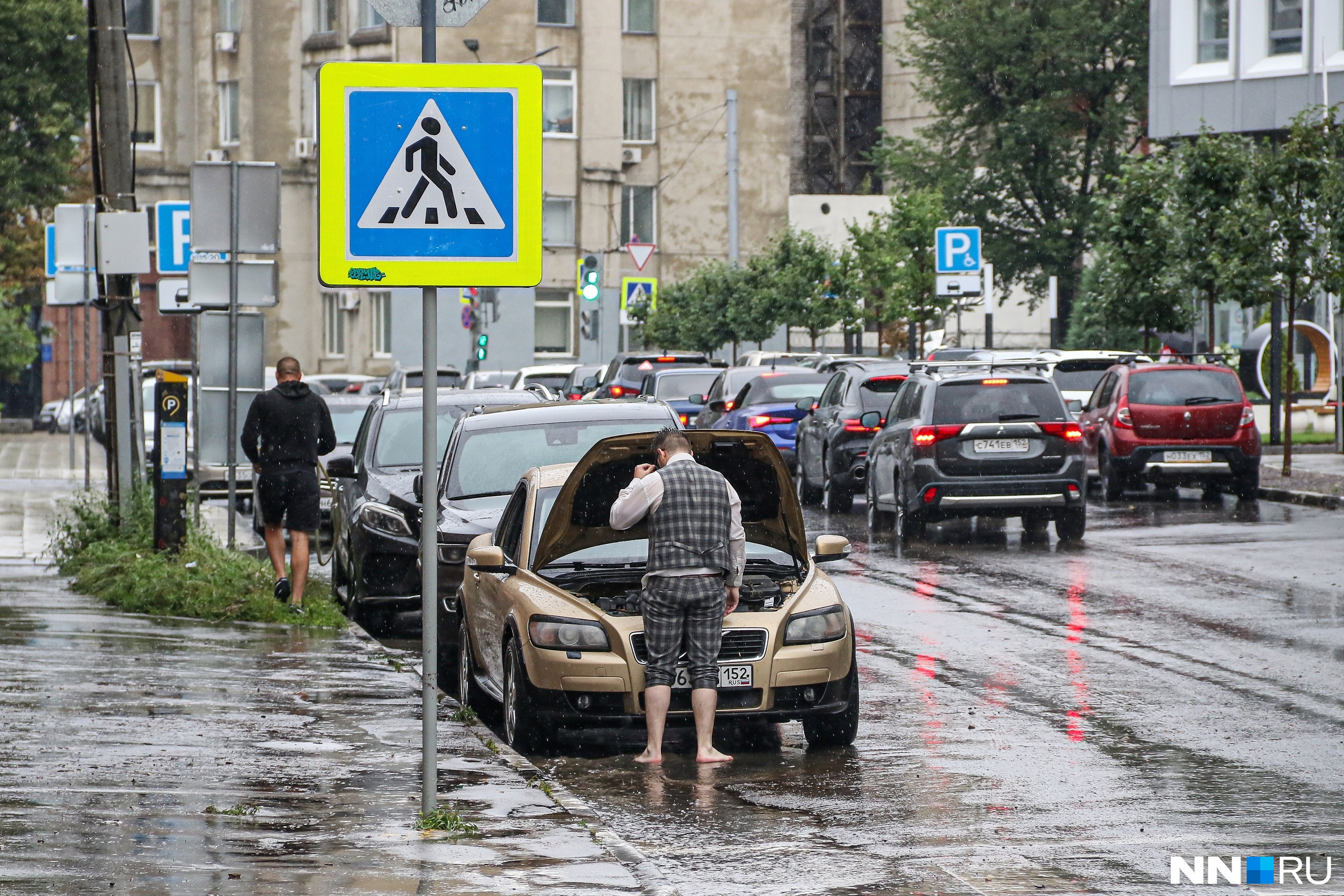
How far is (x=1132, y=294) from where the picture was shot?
35.1 m

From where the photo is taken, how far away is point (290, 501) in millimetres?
14914

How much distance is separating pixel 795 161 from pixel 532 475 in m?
75.9

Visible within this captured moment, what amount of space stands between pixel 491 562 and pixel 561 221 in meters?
53.6

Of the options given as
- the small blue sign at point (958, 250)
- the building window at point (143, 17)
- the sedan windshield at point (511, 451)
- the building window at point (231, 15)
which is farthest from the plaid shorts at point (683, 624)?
the building window at point (143, 17)

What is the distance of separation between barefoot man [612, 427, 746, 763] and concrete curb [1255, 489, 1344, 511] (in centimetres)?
1636

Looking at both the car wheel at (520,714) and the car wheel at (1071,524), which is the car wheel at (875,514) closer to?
the car wheel at (1071,524)

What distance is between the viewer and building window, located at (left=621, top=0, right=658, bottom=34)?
213ft

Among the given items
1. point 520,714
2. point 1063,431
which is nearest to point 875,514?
point 1063,431

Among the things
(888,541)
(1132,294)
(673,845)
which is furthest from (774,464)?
(1132,294)

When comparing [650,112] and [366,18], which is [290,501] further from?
[650,112]

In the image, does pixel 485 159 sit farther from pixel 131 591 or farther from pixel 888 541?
pixel 888 541

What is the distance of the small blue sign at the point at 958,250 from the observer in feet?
117

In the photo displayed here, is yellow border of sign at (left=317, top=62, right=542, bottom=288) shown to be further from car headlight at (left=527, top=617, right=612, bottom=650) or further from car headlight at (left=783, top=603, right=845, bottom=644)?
car headlight at (left=783, top=603, right=845, bottom=644)

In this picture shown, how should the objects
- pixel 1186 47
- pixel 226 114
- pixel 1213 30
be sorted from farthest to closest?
1. pixel 226 114
2. pixel 1186 47
3. pixel 1213 30
